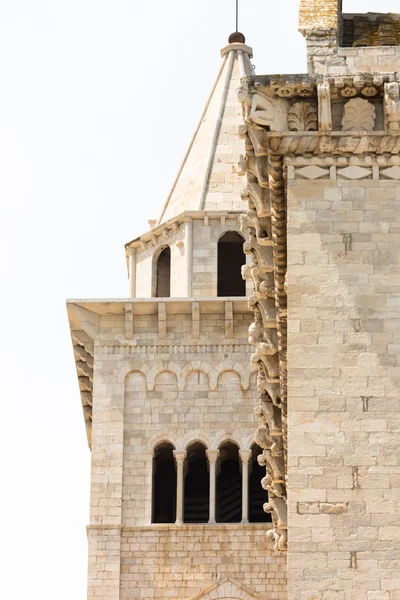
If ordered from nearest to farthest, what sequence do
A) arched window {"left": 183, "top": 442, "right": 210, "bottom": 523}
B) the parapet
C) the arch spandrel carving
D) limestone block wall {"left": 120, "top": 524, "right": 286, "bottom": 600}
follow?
the parapet
the arch spandrel carving
limestone block wall {"left": 120, "top": 524, "right": 286, "bottom": 600}
arched window {"left": 183, "top": 442, "right": 210, "bottom": 523}

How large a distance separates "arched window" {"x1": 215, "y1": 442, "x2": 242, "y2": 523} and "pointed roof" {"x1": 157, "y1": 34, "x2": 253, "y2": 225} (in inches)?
236

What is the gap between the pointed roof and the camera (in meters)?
47.9

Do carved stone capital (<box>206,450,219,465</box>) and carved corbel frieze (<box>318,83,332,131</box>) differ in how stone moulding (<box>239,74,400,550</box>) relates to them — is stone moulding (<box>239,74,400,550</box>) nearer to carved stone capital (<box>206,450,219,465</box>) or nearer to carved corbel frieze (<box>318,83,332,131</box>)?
carved corbel frieze (<box>318,83,332,131</box>)

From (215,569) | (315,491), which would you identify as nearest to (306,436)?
(315,491)

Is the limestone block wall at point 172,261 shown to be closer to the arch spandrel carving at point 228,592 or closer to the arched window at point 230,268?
the arched window at point 230,268

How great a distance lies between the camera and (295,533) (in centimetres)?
2278

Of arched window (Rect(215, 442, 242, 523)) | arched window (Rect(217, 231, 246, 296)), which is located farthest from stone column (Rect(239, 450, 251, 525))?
arched window (Rect(217, 231, 246, 296))

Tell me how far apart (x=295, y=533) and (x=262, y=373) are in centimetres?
676

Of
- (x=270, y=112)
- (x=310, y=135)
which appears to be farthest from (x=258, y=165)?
(x=310, y=135)

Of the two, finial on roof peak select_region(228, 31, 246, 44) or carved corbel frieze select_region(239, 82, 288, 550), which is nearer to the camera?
carved corbel frieze select_region(239, 82, 288, 550)

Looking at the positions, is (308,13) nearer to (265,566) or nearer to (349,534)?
(349,534)

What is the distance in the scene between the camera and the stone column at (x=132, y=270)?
4800cm

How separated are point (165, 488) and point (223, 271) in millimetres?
5547

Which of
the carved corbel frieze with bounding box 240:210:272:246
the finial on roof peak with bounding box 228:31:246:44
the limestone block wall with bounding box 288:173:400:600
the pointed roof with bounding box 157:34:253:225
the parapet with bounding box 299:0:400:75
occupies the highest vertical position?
the finial on roof peak with bounding box 228:31:246:44
